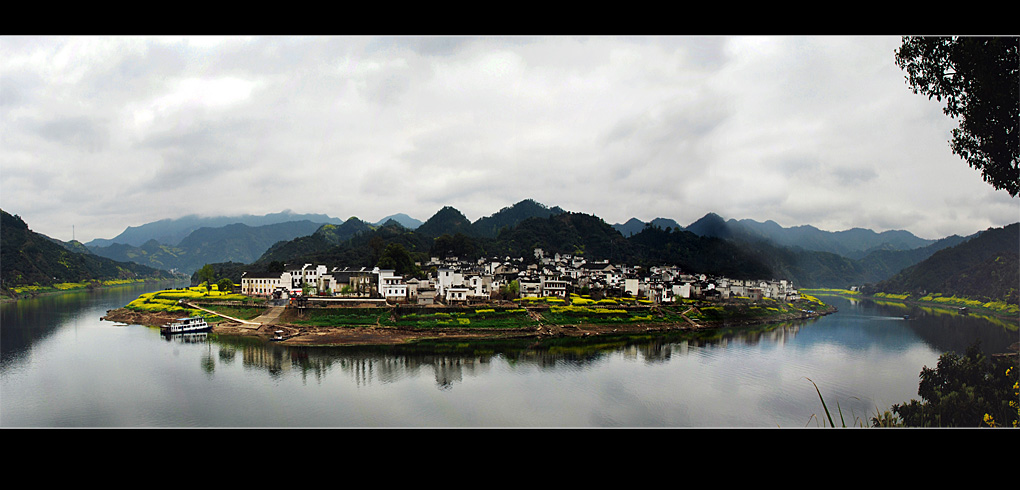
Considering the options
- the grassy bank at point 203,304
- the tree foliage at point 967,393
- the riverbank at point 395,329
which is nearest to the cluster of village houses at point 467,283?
the grassy bank at point 203,304

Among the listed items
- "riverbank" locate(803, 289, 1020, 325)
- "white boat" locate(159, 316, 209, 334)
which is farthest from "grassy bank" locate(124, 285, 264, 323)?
"riverbank" locate(803, 289, 1020, 325)

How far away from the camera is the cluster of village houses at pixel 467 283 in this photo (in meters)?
9.89

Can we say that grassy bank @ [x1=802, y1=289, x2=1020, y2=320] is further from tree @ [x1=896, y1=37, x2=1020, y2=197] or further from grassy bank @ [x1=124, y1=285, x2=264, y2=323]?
grassy bank @ [x1=124, y1=285, x2=264, y2=323]

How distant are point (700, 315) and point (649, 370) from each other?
10.3 feet

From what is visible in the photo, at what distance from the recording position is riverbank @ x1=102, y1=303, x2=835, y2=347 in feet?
27.2

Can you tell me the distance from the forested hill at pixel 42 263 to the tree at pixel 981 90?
6162mm

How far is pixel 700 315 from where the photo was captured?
8.77 meters

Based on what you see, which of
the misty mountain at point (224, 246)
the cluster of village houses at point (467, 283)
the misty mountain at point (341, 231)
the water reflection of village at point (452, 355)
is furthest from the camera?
the misty mountain at point (341, 231)

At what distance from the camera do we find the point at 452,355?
7.42 m

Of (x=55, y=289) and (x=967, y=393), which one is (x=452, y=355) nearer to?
(x=967, y=393)

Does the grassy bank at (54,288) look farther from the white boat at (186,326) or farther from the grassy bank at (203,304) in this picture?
the white boat at (186,326)
